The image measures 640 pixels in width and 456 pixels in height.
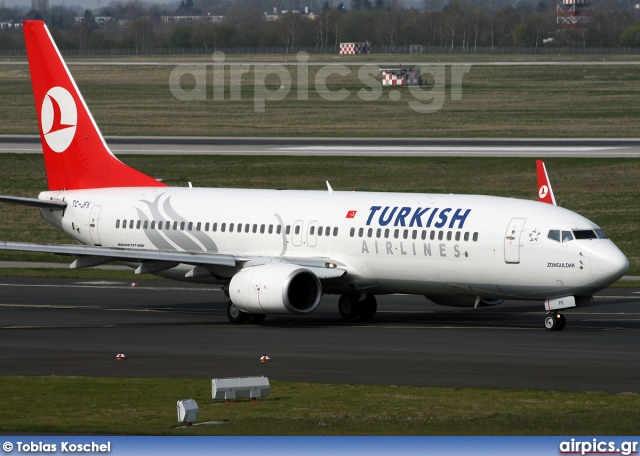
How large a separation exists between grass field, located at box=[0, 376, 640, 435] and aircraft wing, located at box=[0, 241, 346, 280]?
10786 mm

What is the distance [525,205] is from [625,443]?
1974 centimetres

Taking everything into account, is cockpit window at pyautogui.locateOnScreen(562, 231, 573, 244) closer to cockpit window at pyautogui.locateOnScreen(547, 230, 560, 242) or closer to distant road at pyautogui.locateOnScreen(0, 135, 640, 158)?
cockpit window at pyautogui.locateOnScreen(547, 230, 560, 242)

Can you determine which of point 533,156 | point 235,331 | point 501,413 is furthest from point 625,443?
point 533,156

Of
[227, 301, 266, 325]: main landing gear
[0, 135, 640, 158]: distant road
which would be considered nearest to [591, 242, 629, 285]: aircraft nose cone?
[227, 301, 266, 325]: main landing gear

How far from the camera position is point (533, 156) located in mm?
85312

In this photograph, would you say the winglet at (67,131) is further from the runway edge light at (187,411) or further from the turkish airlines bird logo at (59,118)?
the runway edge light at (187,411)

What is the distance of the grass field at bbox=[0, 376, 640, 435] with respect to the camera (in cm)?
2473

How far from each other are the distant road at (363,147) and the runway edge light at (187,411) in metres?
62.8

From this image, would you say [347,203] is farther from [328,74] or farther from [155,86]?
[328,74]

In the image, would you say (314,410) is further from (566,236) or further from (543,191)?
(543,191)

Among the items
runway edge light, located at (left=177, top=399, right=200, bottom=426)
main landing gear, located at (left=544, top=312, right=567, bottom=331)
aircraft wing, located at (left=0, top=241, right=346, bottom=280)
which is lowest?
main landing gear, located at (left=544, top=312, right=567, bottom=331)

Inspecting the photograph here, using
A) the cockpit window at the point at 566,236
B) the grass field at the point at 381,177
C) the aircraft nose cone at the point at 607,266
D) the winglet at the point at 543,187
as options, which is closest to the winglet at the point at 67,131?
the winglet at the point at 543,187

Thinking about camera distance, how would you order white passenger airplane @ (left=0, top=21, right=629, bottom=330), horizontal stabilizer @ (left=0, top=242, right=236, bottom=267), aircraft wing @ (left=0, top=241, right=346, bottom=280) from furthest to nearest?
aircraft wing @ (left=0, top=241, right=346, bottom=280), horizontal stabilizer @ (left=0, top=242, right=236, bottom=267), white passenger airplane @ (left=0, top=21, right=629, bottom=330)

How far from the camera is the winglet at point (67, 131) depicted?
4881 centimetres
